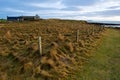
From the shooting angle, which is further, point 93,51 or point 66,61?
point 93,51

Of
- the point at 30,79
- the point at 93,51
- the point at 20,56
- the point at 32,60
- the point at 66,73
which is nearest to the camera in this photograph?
the point at 30,79

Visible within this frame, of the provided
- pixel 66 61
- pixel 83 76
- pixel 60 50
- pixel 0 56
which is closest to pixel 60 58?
pixel 66 61

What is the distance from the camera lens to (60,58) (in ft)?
51.1

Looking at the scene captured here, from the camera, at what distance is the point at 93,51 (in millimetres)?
19406

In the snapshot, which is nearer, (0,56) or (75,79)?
(75,79)

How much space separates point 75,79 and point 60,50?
5355 mm

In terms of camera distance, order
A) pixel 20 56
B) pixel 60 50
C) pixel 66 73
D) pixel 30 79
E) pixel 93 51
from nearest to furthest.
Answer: pixel 30 79, pixel 66 73, pixel 20 56, pixel 60 50, pixel 93 51

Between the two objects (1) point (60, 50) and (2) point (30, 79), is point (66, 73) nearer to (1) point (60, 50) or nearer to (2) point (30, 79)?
(2) point (30, 79)

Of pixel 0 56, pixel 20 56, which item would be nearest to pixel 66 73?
pixel 20 56

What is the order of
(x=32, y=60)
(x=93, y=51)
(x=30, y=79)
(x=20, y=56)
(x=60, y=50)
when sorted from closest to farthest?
(x=30, y=79), (x=32, y=60), (x=20, y=56), (x=60, y=50), (x=93, y=51)

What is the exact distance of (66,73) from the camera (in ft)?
42.7

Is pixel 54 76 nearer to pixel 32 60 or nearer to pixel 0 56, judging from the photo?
pixel 32 60

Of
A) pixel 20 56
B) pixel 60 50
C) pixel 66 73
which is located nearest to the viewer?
pixel 66 73

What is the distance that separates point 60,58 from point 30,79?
3.90 m
